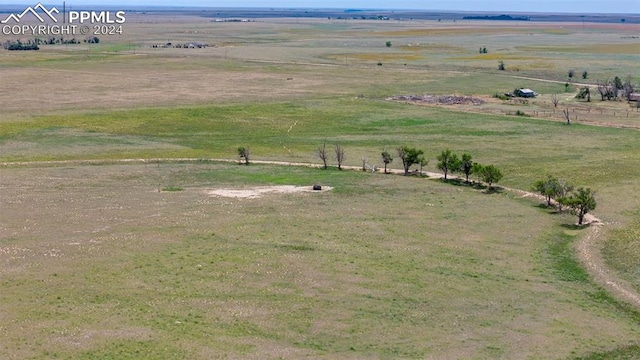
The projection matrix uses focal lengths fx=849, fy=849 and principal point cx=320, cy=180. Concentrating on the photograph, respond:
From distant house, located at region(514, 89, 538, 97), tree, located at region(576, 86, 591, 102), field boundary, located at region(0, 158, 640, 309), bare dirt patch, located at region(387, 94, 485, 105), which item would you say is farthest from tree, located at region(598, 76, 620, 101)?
field boundary, located at region(0, 158, 640, 309)

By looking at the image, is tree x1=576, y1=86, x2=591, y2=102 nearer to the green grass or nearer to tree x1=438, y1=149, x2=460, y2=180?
tree x1=438, y1=149, x2=460, y2=180

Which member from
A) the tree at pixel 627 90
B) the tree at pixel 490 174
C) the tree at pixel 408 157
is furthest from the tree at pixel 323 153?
the tree at pixel 627 90

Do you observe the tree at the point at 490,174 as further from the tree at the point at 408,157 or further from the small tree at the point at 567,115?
the small tree at the point at 567,115

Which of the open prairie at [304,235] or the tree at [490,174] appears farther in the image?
the tree at [490,174]

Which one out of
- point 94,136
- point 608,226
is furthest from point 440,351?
point 94,136

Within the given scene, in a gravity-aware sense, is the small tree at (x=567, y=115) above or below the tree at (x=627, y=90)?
below

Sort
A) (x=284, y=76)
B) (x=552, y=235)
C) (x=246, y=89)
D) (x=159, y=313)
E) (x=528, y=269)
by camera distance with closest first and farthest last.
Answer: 1. (x=159, y=313)
2. (x=528, y=269)
3. (x=552, y=235)
4. (x=246, y=89)
5. (x=284, y=76)

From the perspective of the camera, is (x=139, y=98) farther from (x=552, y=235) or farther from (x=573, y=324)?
(x=573, y=324)
